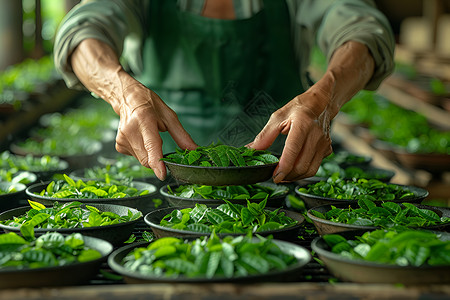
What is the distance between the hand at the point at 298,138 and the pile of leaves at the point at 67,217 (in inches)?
18.5

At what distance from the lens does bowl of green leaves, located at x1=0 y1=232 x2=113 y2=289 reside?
1.11m

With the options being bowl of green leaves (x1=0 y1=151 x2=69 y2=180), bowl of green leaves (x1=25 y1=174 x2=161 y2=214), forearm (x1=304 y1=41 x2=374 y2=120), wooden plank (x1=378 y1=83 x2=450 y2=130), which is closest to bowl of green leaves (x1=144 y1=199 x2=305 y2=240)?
bowl of green leaves (x1=25 y1=174 x2=161 y2=214)

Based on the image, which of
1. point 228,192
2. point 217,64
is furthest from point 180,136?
point 217,64

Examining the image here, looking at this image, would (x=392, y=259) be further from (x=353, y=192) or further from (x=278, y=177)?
(x=353, y=192)

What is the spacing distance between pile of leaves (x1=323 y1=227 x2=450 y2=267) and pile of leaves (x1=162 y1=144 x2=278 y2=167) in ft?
1.39

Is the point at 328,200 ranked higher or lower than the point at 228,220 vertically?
lower

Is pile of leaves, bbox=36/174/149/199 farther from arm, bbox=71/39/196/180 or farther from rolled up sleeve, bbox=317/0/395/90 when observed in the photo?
rolled up sleeve, bbox=317/0/395/90

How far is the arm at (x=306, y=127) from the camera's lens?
1.69m

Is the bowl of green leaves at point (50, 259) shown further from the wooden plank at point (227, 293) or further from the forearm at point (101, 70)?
the forearm at point (101, 70)

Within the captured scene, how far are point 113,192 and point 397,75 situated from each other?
16.2 ft

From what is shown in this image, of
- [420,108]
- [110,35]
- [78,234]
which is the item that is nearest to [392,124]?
[420,108]

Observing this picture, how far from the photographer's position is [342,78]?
2.12 m

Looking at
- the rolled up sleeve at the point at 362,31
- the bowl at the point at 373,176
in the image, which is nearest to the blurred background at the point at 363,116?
the bowl at the point at 373,176

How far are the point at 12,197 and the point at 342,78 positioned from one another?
50.5 inches
